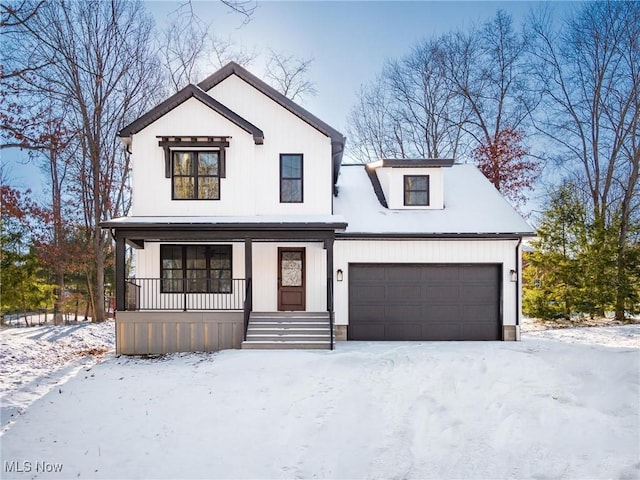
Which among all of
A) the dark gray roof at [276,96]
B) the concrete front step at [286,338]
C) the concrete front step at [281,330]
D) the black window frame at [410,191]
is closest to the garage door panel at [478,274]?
the black window frame at [410,191]

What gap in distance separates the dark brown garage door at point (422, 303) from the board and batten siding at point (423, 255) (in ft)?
0.66

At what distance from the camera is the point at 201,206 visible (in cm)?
1315

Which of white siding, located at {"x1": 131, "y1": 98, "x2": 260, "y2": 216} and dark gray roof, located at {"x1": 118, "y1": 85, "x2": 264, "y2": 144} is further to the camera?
white siding, located at {"x1": 131, "y1": 98, "x2": 260, "y2": 216}

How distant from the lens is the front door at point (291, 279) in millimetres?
13500

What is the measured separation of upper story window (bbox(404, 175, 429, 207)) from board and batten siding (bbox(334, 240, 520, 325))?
187 cm

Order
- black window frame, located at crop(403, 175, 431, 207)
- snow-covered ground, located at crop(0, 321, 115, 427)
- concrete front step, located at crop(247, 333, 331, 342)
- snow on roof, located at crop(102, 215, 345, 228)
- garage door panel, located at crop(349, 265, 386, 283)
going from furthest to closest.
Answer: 1. black window frame, located at crop(403, 175, 431, 207)
2. garage door panel, located at crop(349, 265, 386, 283)
3. snow on roof, located at crop(102, 215, 345, 228)
4. concrete front step, located at crop(247, 333, 331, 342)
5. snow-covered ground, located at crop(0, 321, 115, 427)

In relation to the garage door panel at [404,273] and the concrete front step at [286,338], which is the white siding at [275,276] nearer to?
the concrete front step at [286,338]

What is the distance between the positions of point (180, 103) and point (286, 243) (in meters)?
5.16

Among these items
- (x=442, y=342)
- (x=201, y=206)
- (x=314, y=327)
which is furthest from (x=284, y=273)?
(x=442, y=342)

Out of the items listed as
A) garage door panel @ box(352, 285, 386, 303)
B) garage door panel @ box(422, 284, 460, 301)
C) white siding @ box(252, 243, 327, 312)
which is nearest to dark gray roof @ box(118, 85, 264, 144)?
white siding @ box(252, 243, 327, 312)

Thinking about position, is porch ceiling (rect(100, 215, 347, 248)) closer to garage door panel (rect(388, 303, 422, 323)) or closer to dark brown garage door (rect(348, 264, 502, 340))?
dark brown garage door (rect(348, 264, 502, 340))

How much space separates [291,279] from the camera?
13.6 metres

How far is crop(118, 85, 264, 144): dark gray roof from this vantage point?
42.3 ft

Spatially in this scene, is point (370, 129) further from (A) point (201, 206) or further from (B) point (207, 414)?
(B) point (207, 414)
